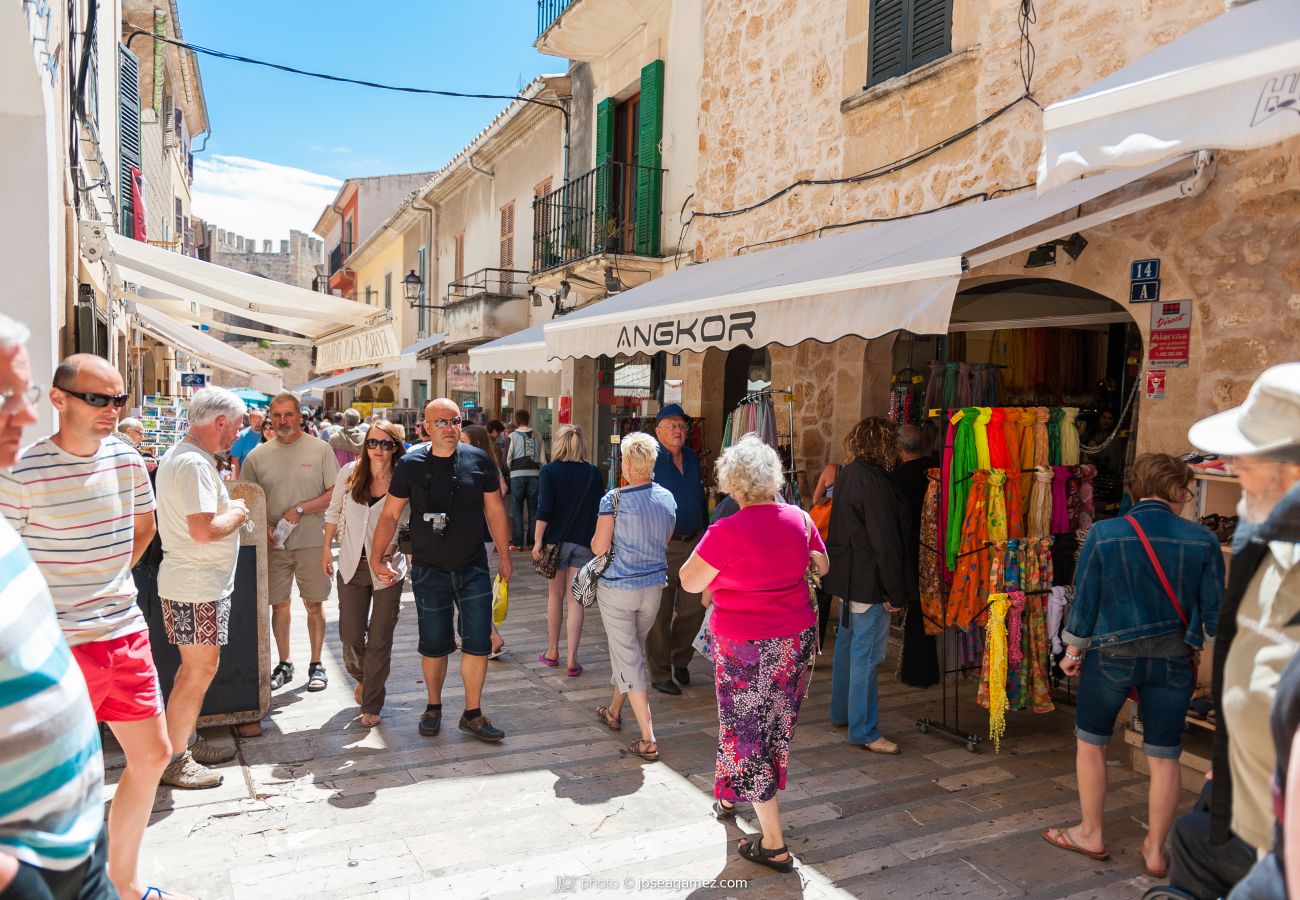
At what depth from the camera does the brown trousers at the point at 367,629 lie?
4930 millimetres

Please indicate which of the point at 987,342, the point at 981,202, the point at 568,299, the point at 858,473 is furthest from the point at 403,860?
the point at 568,299

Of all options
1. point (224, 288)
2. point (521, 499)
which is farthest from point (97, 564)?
point (521, 499)

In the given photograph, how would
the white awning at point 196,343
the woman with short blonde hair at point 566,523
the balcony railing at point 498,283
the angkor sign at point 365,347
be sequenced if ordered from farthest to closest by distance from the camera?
the balcony railing at point 498,283
the white awning at point 196,343
the angkor sign at point 365,347
the woman with short blonde hair at point 566,523

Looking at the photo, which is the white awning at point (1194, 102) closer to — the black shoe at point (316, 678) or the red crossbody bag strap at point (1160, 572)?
the red crossbody bag strap at point (1160, 572)

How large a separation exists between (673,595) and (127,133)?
10102 millimetres

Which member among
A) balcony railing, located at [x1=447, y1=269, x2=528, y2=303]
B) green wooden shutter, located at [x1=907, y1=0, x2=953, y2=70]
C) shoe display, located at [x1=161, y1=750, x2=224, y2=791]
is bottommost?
shoe display, located at [x1=161, y1=750, x2=224, y2=791]

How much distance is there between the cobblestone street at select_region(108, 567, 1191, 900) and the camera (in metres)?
3.37

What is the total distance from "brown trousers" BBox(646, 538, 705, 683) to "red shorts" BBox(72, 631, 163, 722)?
334 cm

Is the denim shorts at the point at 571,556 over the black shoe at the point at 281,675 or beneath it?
over

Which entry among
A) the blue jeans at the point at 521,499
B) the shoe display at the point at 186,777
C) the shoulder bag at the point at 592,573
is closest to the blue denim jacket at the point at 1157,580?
the shoulder bag at the point at 592,573

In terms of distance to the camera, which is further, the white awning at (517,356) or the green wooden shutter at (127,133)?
the green wooden shutter at (127,133)

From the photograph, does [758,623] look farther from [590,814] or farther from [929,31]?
[929,31]

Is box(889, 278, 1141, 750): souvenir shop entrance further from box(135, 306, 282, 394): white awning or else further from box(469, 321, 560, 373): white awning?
box(135, 306, 282, 394): white awning

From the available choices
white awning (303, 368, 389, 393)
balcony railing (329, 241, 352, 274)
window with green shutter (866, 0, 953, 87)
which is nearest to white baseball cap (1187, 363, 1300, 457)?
window with green shutter (866, 0, 953, 87)
